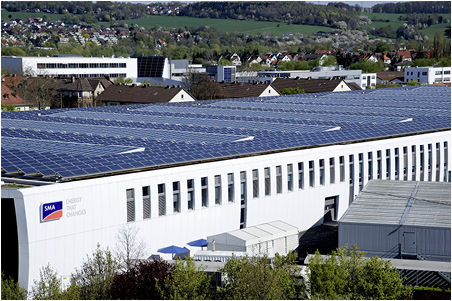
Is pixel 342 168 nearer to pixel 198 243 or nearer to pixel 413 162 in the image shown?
pixel 413 162

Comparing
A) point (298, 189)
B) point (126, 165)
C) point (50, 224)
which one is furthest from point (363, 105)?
point (50, 224)

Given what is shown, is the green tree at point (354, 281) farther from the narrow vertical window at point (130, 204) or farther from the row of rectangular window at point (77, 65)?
the row of rectangular window at point (77, 65)

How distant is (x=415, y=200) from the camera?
1651 inches

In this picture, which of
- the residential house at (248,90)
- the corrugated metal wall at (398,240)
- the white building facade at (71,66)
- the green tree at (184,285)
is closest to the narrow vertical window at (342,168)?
the corrugated metal wall at (398,240)

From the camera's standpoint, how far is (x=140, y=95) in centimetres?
10250

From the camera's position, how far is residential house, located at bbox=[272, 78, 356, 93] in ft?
368

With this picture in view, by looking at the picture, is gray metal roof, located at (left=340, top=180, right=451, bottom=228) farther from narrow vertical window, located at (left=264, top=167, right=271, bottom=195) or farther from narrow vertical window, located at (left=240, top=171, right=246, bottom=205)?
narrow vertical window, located at (left=240, top=171, right=246, bottom=205)

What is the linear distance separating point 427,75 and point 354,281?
442ft

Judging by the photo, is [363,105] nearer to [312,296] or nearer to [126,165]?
[126,165]

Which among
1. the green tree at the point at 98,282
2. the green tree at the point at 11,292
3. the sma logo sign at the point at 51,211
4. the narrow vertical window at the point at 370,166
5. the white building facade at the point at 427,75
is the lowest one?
the green tree at the point at 11,292

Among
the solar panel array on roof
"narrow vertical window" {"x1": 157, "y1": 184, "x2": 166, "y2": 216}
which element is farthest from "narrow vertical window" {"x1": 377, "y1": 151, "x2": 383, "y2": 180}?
the solar panel array on roof

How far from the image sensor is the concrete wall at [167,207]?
34.1 meters

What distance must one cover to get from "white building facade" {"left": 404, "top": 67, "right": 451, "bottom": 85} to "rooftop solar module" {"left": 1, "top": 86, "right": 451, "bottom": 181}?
78.7 meters

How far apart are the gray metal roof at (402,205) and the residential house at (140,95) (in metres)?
53.5
